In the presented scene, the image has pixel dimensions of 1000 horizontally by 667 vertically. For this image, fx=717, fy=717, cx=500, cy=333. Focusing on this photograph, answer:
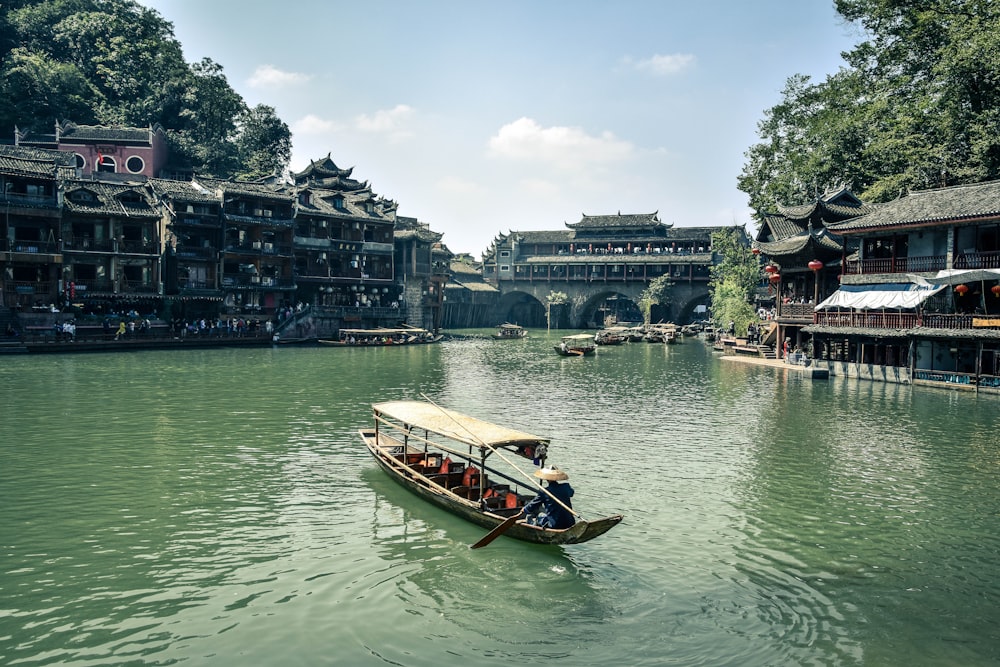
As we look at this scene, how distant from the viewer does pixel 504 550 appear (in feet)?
44.8

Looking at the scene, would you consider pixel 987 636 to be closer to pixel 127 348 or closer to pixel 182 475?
pixel 182 475

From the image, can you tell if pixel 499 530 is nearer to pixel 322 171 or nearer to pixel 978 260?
pixel 978 260

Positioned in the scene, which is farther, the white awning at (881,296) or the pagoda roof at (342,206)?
the pagoda roof at (342,206)

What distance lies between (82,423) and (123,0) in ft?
264

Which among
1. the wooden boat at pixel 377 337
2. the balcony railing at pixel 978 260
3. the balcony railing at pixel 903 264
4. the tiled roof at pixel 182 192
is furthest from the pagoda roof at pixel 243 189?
the balcony railing at pixel 978 260


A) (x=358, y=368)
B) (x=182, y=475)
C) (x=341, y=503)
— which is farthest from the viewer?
(x=358, y=368)

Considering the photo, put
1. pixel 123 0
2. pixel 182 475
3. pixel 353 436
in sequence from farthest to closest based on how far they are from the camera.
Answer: pixel 123 0, pixel 353 436, pixel 182 475

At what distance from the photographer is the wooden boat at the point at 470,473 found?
42.8 ft

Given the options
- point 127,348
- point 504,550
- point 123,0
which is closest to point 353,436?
point 504,550

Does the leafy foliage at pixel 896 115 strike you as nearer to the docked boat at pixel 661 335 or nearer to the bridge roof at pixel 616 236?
the docked boat at pixel 661 335

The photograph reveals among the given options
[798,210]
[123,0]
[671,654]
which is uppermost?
[123,0]

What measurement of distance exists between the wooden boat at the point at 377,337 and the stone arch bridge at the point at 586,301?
105 ft

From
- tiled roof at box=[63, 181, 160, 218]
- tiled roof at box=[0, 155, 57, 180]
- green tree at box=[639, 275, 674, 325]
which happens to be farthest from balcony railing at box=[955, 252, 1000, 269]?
tiled roof at box=[0, 155, 57, 180]

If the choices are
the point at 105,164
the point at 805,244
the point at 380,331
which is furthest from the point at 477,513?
the point at 105,164
